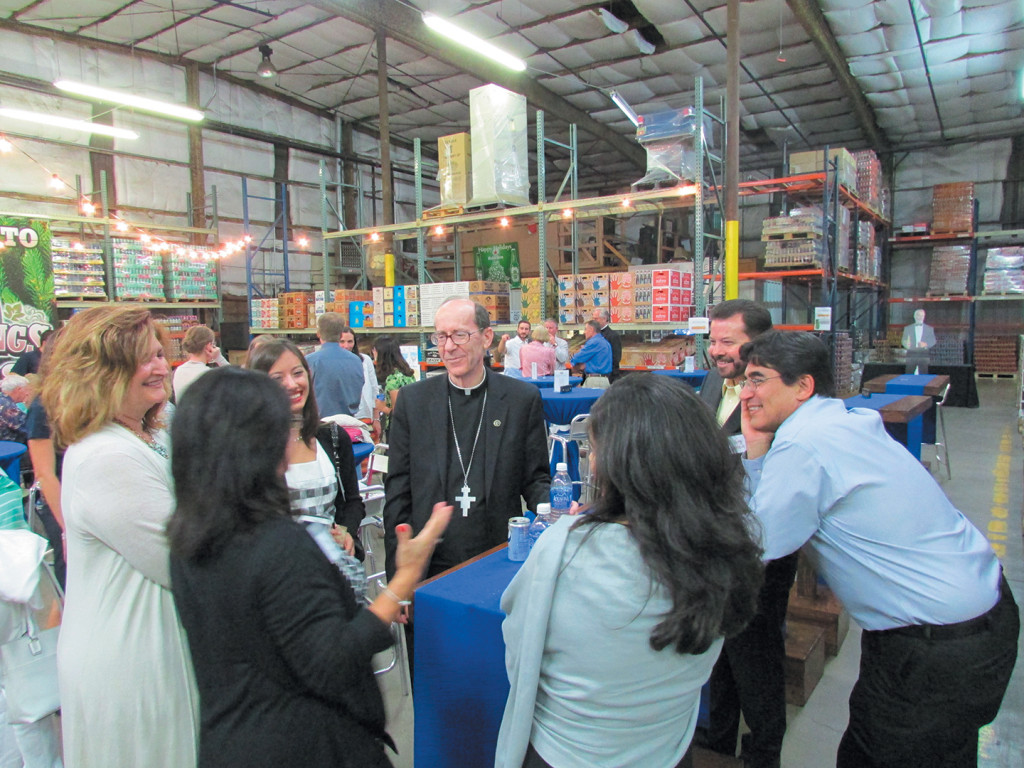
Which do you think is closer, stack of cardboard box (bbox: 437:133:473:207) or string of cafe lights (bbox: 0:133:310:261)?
stack of cardboard box (bbox: 437:133:473:207)

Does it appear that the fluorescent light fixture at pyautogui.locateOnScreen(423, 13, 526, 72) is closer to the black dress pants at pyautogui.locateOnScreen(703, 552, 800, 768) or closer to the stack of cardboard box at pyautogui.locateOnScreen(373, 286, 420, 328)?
the stack of cardboard box at pyautogui.locateOnScreen(373, 286, 420, 328)

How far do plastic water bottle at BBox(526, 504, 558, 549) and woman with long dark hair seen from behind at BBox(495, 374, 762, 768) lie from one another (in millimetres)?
801

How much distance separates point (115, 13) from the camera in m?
10.7

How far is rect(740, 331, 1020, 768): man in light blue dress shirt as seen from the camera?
5.12 feet

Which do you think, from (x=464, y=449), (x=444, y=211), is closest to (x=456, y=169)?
(x=444, y=211)

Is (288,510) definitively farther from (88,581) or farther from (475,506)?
(475,506)

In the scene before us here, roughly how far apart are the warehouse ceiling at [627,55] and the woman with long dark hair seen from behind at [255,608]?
32.0 feet

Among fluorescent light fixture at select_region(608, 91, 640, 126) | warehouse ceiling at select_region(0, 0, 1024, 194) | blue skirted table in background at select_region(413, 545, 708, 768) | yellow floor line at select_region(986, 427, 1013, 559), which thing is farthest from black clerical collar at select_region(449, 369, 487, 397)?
warehouse ceiling at select_region(0, 0, 1024, 194)

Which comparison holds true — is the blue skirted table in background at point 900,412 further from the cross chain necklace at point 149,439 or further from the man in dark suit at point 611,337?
the cross chain necklace at point 149,439

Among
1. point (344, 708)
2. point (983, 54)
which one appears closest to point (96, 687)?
point (344, 708)

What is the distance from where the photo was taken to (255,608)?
1.14 m

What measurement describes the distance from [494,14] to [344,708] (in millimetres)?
11420

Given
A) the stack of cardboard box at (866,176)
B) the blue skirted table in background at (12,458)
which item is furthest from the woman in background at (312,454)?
the stack of cardboard box at (866,176)

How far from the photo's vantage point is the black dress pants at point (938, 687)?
1.55m
